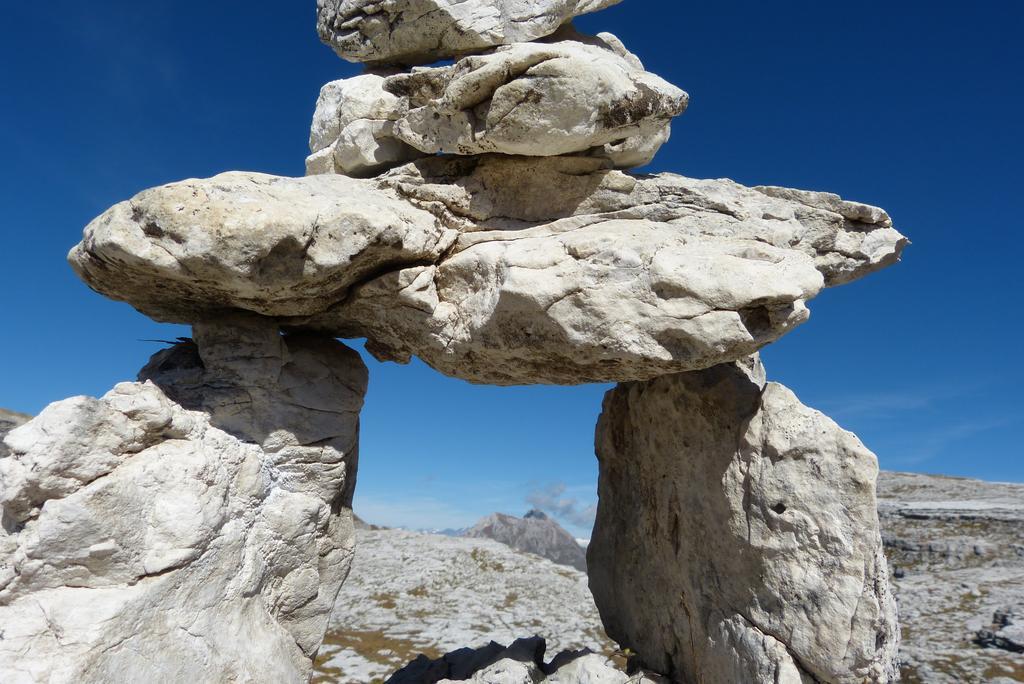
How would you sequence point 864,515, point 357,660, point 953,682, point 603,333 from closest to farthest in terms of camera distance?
1. point 603,333
2. point 864,515
3. point 953,682
4. point 357,660

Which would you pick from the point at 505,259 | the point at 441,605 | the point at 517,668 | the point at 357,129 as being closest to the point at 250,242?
the point at 505,259

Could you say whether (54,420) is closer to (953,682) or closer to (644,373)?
(644,373)

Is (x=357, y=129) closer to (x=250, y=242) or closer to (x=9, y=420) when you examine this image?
(x=250, y=242)

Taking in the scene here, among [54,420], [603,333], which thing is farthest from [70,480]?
[603,333]

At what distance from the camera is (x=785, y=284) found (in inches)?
244

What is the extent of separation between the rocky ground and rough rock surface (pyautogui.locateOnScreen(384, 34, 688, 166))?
964 cm

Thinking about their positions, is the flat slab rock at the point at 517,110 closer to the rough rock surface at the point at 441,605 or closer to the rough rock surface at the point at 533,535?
the rough rock surface at the point at 441,605

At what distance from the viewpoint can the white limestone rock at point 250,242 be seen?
5.97m

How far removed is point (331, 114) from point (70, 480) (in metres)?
5.06

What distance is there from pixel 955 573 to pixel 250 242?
810 inches

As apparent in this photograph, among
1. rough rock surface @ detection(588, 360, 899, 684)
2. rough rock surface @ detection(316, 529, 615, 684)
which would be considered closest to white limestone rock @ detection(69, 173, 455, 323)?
rough rock surface @ detection(588, 360, 899, 684)

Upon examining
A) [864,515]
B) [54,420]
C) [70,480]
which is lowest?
[70,480]

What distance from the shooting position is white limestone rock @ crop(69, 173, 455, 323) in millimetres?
5973

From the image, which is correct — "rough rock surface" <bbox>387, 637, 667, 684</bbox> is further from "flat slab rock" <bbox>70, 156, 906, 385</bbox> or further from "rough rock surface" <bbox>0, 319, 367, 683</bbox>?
"flat slab rock" <bbox>70, 156, 906, 385</bbox>
